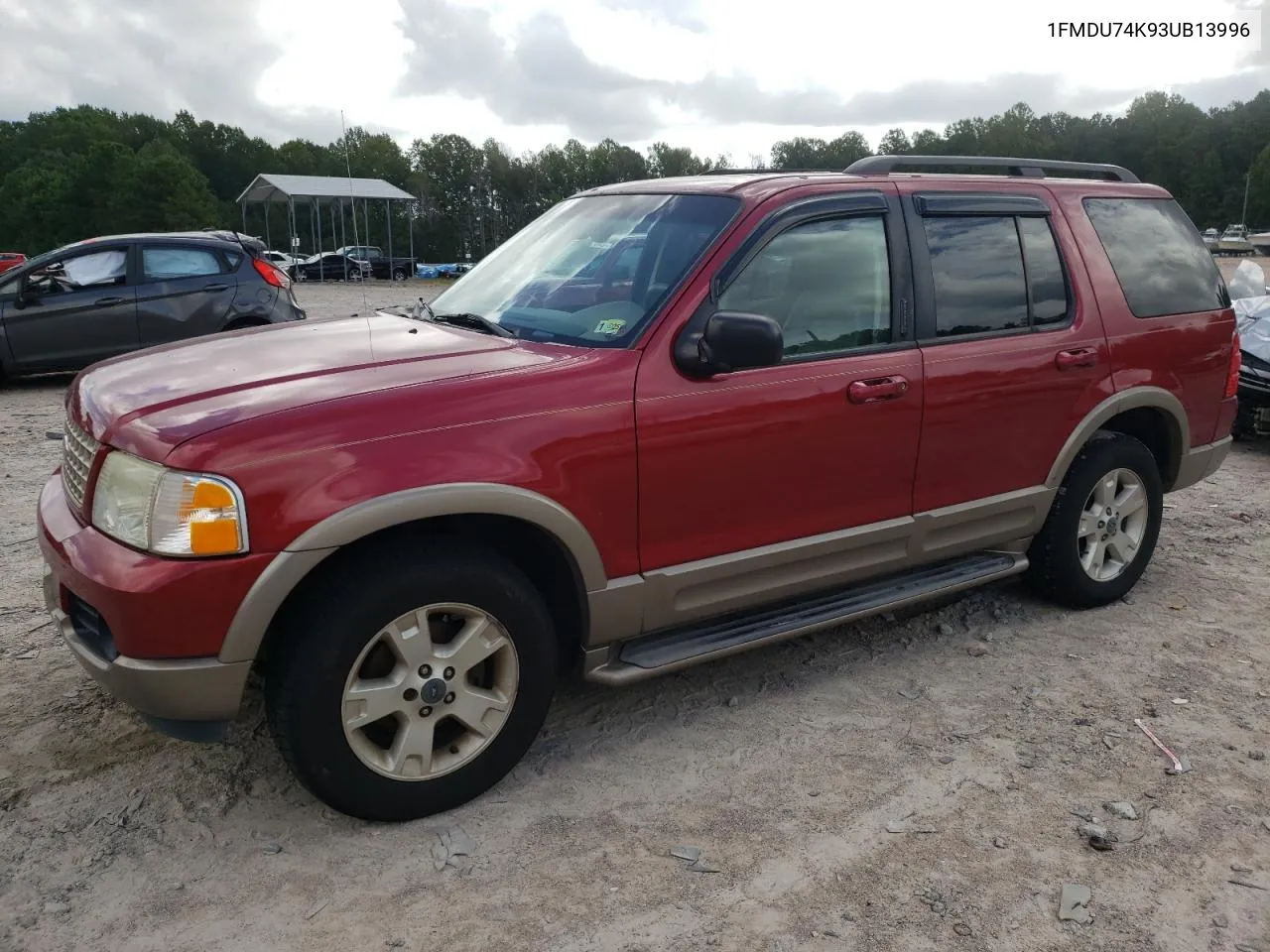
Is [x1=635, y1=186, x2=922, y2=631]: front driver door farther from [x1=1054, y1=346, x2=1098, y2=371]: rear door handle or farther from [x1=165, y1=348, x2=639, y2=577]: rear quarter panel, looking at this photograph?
[x1=1054, y1=346, x2=1098, y2=371]: rear door handle

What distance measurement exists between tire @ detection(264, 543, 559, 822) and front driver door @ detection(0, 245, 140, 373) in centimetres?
904

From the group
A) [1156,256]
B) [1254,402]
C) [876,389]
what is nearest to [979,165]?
[1156,256]

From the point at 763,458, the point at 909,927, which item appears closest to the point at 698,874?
the point at 909,927

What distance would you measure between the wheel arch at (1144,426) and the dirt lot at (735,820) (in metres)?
0.84

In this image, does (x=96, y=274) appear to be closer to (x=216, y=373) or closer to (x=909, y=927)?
(x=216, y=373)

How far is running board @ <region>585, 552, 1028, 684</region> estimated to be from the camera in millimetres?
3381

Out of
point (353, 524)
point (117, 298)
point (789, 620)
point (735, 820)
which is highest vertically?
point (117, 298)

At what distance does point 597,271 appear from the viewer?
3717 mm

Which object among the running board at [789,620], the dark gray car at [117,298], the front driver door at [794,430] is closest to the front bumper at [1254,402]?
the running board at [789,620]

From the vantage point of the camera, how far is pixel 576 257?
3.86 m

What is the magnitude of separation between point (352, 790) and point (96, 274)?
9586 mm

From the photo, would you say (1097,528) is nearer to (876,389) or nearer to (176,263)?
(876,389)

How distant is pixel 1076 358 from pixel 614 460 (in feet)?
7.56

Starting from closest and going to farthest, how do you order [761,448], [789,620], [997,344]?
1. [761,448]
2. [789,620]
3. [997,344]
